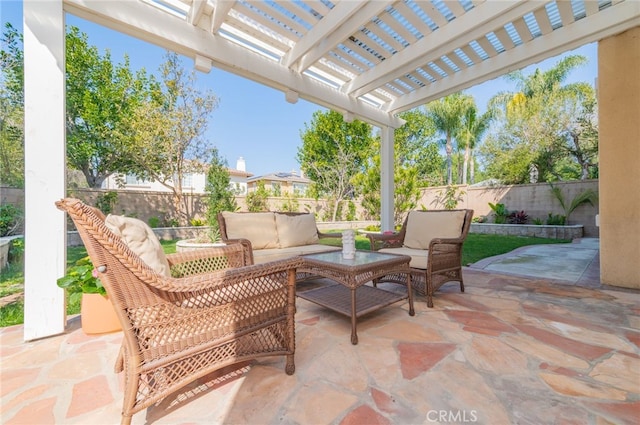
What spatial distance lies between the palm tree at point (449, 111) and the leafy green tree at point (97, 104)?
1461cm

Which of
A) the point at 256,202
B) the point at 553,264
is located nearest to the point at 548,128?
the point at 553,264

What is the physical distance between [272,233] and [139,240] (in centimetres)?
225

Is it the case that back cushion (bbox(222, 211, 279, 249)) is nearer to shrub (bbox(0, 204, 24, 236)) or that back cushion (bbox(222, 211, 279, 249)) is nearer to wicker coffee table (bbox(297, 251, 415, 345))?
wicker coffee table (bbox(297, 251, 415, 345))

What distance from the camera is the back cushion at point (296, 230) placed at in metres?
4.11

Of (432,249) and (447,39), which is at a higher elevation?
(447,39)

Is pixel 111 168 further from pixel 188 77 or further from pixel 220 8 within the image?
pixel 220 8

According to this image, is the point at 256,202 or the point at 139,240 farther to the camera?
the point at 256,202

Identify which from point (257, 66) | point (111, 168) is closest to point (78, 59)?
point (111, 168)

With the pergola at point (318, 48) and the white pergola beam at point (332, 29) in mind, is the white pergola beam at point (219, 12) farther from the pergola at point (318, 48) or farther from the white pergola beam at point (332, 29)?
the white pergola beam at point (332, 29)

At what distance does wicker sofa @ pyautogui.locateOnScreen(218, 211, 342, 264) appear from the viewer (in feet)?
12.1

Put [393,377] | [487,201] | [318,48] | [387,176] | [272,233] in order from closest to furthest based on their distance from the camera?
[393,377], [318,48], [272,233], [387,176], [487,201]

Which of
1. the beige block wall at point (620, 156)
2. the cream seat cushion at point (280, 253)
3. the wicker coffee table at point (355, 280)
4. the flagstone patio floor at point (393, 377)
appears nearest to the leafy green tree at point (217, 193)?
the cream seat cushion at point (280, 253)

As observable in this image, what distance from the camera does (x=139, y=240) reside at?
186 cm

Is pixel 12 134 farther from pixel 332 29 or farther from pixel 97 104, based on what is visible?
pixel 97 104
